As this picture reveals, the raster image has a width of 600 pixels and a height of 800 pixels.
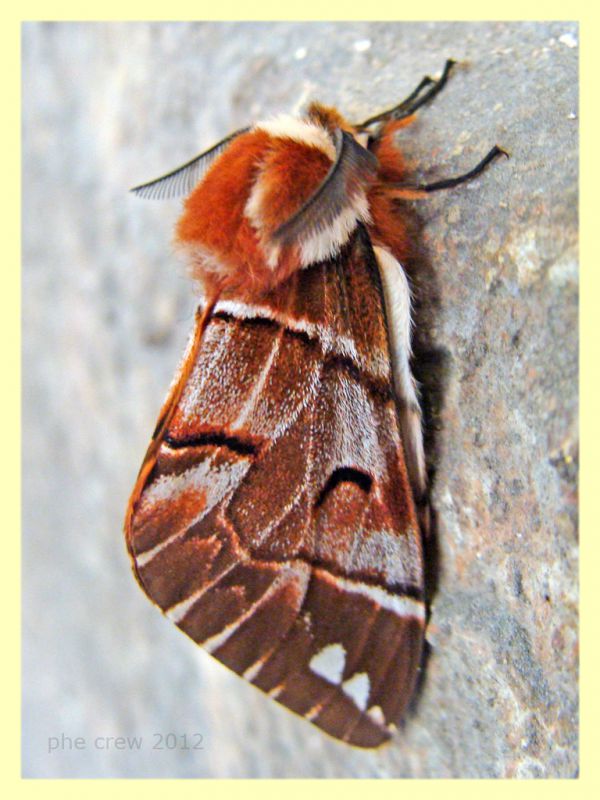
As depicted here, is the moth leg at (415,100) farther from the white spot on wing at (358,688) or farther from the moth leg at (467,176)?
the white spot on wing at (358,688)

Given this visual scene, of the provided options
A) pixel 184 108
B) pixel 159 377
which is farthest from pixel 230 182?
pixel 159 377

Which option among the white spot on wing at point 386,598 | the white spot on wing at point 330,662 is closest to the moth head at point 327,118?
the white spot on wing at point 386,598

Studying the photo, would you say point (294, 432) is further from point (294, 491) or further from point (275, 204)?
point (275, 204)

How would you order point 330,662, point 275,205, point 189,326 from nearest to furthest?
point 275,205
point 330,662
point 189,326

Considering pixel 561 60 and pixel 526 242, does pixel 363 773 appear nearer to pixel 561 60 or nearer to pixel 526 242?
pixel 526 242

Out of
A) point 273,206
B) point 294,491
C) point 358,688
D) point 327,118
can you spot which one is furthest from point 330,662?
point 327,118

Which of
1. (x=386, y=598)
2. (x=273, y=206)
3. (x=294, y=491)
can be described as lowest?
(x=386, y=598)

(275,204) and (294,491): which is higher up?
(275,204)

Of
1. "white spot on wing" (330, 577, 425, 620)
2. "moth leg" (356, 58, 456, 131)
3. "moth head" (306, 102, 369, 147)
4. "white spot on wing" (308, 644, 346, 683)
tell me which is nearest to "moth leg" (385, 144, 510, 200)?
"moth head" (306, 102, 369, 147)
